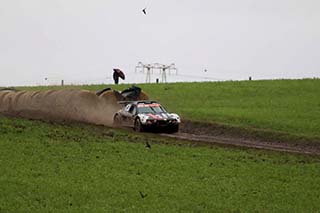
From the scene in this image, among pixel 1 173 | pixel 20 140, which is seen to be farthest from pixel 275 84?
pixel 1 173

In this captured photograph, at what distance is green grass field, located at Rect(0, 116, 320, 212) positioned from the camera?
1333 cm

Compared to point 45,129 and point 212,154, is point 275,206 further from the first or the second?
point 45,129

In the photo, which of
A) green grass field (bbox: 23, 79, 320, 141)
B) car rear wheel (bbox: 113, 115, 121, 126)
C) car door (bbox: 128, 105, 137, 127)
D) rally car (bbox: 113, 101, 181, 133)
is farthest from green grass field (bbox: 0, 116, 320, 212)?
green grass field (bbox: 23, 79, 320, 141)

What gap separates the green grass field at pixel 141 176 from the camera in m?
13.3

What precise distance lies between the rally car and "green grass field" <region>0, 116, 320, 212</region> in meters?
6.54

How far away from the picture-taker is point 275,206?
13.7 metres

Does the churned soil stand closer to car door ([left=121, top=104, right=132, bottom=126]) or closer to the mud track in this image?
the mud track

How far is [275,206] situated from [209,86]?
37.2 metres

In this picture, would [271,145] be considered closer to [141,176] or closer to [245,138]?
→ [245,138]

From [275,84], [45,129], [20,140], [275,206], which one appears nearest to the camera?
[275,206]

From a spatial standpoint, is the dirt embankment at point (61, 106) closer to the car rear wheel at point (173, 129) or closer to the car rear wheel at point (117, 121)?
the car rear wheel at point (117, 121)

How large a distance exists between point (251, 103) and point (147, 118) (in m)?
13.1

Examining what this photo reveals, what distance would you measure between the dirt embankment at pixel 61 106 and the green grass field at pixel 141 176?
934 centimetres

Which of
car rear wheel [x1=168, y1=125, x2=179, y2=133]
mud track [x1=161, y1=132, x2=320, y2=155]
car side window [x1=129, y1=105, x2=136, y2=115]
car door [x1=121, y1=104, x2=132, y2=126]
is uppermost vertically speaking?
car side window [x1=129, y1=105, x2=136, y2=115]
